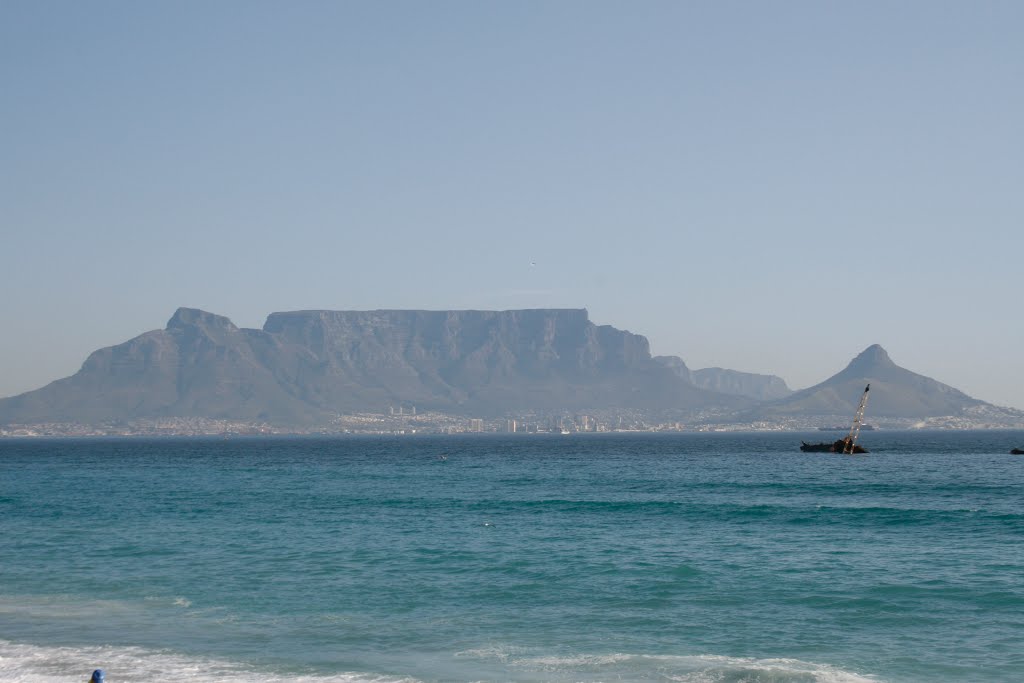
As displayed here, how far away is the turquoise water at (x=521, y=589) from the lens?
34.3 meters

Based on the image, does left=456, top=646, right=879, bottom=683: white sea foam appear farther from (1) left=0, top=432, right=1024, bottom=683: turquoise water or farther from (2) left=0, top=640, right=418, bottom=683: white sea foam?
(2) left=0, top=640, right=418, bottom=683: white sea foam

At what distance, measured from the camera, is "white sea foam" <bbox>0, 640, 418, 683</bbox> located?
32.4m

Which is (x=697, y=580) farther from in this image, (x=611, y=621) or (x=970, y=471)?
(x=970, y=471)

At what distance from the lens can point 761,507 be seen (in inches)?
3095

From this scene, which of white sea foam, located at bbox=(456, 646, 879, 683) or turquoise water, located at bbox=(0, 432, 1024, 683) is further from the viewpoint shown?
turquoise water, located at bbox=(0, 432, 1024, 683)

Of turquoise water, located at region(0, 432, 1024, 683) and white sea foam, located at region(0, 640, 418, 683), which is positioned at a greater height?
turquoise water, located at region(0, 432, 1024, 683)

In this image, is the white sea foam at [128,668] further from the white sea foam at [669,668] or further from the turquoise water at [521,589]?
the white sea foam at [669,668]

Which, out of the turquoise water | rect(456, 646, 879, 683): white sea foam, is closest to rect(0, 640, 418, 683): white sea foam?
the turquoise water

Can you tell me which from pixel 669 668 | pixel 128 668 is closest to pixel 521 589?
pixel 669 668

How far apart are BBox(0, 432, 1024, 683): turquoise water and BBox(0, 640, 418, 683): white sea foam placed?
0.13 metres

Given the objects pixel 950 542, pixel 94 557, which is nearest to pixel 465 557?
pixel 94 557

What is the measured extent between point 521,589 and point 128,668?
58.7 feet

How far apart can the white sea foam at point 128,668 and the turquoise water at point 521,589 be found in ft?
0.43

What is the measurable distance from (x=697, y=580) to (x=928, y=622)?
1102 centimetres
